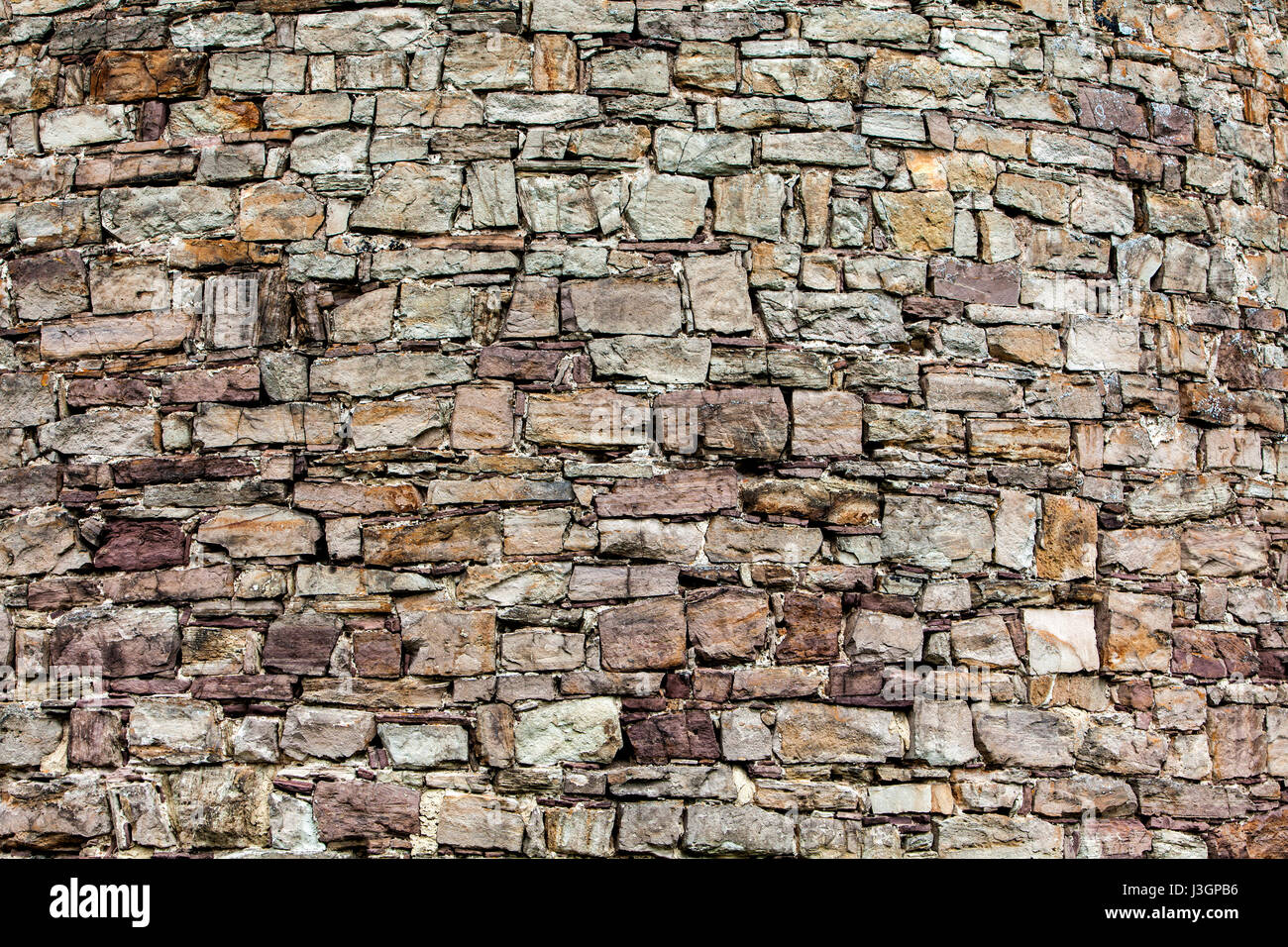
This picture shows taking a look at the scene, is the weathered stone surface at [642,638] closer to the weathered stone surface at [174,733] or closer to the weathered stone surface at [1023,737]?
the weathered stone surface at [1023,737]

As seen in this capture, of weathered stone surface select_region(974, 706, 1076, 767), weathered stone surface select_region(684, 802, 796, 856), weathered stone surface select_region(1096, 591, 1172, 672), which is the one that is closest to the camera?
weathered stone surface select_region(684, 802, 796, 856)

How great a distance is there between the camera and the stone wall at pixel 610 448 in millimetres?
3131

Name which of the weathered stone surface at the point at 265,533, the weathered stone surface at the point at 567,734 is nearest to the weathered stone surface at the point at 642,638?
the weathered stone surface at the point at 567,734

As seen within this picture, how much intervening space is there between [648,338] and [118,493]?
77.1 inches

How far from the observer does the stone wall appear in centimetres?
313

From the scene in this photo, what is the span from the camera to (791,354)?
130 inches

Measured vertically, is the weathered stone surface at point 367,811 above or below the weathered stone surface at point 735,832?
above

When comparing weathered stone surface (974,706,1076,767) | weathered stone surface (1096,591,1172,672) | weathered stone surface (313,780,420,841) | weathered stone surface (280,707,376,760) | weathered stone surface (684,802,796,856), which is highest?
weathered stone surface (1096,591,1172,672)

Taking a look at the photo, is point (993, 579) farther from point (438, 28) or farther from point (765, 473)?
point (438, 28)

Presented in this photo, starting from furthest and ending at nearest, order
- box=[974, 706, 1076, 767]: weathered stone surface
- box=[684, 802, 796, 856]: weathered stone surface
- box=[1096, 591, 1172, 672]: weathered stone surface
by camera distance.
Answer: box=[1096, 591, 1172, 672]: weathered stone surface < box=[974, 706, 1076, 767]: weathered stone surface < box=[684, 802, 796, 856]: weathered stone surface

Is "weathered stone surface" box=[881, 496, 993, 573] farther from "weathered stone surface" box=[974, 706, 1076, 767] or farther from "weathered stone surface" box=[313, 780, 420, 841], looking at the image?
"weathered stone surface" box=[313, 780, 420, 841]

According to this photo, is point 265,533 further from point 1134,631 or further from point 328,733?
point 1134,631

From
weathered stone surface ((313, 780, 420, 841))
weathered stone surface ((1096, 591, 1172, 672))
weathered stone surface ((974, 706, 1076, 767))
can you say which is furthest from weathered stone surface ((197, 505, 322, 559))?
weathered stone surface ((1096, 591, 1172, 672))

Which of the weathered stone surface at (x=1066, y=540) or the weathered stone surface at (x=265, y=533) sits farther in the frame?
the weathered stone surface at (x=1066, y=540)
